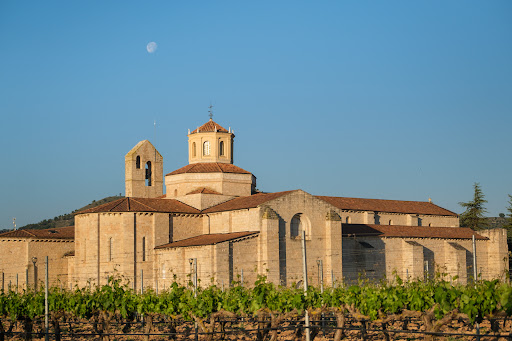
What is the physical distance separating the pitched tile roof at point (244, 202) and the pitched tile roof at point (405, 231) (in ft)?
22.7

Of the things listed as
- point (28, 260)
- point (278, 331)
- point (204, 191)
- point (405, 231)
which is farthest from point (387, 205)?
point (278, 331)

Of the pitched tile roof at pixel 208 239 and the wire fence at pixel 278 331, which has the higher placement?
the pitched tile roof at pixel 208 239

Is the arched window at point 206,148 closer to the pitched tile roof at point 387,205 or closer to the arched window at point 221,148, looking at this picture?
the arched window at point 221,148

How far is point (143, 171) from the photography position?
59.2 meters

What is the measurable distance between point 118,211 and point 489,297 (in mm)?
32032

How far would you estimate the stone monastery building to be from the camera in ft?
152

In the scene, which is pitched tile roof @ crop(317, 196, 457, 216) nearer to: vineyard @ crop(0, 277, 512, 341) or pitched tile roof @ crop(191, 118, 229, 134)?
pitched tile roof @ crop(191, 118, 229, 134)

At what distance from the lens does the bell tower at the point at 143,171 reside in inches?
2314

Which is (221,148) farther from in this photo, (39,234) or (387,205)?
(387,205)

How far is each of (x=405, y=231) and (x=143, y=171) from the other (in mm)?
20562

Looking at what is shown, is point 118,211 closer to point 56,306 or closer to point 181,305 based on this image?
point 56,306

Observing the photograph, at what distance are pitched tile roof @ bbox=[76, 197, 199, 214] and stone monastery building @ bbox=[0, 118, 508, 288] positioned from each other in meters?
0.09

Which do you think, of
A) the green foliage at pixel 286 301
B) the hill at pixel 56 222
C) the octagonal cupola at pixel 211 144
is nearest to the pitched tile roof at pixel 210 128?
the octagonal cupola at pixel 211 144

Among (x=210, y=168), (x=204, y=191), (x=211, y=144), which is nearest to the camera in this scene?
(x=204, y=191)
